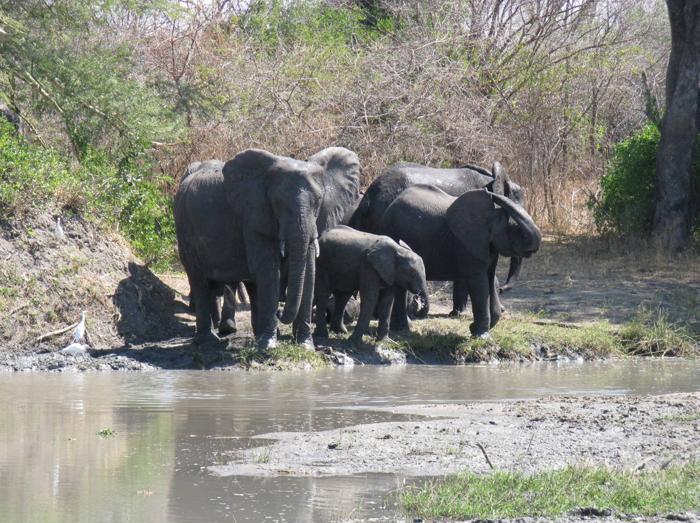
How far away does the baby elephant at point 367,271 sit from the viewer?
49.5 ft

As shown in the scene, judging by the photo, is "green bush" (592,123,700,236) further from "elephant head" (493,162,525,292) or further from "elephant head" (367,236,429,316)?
"elephant head" (367,236,429,316)

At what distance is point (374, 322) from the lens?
1645 cm

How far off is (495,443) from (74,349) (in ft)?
21.7

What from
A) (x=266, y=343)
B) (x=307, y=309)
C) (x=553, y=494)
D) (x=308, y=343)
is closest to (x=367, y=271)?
(x=307, y=309)

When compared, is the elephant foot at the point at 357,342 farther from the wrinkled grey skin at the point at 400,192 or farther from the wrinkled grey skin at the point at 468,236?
the wrinkled grey skin at the point at 400,192

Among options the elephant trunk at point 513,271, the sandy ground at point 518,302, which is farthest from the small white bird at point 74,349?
the elephant trunk at point 513,271

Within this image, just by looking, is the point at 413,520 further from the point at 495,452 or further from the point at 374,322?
the point at 374,322

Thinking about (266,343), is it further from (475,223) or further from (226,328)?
(475,223)

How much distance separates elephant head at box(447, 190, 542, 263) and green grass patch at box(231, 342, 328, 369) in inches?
99.2

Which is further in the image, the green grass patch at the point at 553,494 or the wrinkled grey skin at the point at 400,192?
the wrinkled grey skin at the point at 400,192

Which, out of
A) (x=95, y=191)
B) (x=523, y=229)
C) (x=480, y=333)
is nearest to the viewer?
(x=523, y=229)

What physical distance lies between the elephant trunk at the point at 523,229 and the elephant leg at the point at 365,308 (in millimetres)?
1858

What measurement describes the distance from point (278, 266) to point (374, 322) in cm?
214

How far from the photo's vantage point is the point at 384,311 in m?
15.3
